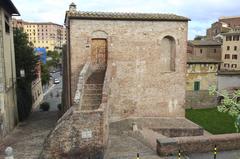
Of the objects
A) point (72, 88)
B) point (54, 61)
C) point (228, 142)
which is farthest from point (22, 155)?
point (54, 61)

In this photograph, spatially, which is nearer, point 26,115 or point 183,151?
point 183,151

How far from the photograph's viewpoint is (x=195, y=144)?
42.3 ft

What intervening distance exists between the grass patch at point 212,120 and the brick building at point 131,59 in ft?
16.3

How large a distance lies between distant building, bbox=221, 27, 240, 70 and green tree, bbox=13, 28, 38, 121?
3726 centimetres

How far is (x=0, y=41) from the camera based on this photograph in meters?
17.7

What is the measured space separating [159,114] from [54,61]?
7449 centimetres

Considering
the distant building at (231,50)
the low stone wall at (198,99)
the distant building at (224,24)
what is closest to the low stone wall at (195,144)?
the low stone wall at (198,99)

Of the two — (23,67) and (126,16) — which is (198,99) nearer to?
(126,16)

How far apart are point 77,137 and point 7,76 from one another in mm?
10815

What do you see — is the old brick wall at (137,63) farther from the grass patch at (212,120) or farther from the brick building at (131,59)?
the grass patch at (212,120)

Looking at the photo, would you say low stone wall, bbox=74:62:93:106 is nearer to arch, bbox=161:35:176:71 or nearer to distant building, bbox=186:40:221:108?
arch, bbox=161:35:176:71

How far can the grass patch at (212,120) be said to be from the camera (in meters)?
22.3

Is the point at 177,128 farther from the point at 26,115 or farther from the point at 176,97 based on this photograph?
the point at 26,115

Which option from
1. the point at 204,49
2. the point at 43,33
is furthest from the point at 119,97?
the point at 43,33
